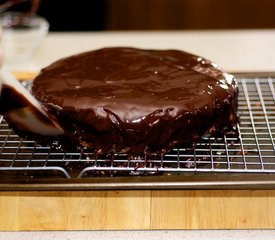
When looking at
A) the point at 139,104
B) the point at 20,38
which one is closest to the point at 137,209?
the point at 139,104

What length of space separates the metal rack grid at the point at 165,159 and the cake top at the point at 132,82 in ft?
0.41

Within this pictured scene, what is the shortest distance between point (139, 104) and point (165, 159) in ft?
0.55

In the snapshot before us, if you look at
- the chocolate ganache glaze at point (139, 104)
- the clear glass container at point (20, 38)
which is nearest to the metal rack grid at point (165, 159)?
the chocolate ganache glaze at point (139, 104)

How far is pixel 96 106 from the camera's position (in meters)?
1.70

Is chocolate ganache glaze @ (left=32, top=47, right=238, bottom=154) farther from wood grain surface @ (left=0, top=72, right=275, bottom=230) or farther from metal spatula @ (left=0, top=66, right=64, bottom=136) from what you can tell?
wood grain surface @ (left=0, top=72, right=275, bottom=230)

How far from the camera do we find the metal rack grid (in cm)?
160

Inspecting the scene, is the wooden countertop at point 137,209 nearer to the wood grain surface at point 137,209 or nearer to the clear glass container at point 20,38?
the wood grain surface at point 137,209

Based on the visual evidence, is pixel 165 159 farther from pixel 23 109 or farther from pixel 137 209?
pixel 23 109

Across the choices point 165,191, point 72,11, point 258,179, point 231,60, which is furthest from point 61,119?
point 72,11

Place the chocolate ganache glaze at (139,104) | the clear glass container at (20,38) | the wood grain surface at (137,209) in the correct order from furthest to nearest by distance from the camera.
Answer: the clear glass container at (20,38) < the chocolate ganache glaze at (139,104) < the wood grain surface at (137,209)

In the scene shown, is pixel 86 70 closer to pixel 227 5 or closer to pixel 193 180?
pixel 193 180

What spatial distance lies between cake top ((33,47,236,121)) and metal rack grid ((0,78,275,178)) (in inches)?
4.9

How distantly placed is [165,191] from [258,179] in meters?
0.23

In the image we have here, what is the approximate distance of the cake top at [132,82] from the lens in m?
1.70
